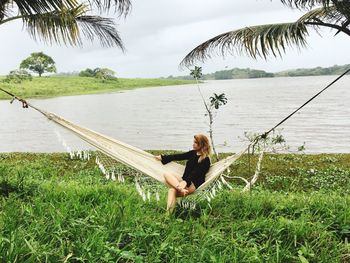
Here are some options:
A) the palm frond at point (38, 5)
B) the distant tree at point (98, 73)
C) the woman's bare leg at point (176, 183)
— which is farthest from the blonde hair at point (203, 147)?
the distant tree at point (98, 73)

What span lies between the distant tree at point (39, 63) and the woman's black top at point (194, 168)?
46.5m

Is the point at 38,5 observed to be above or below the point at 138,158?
above

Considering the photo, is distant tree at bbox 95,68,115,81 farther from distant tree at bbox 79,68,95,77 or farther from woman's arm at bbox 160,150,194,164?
woman's arm at bbox 160,150,194,164

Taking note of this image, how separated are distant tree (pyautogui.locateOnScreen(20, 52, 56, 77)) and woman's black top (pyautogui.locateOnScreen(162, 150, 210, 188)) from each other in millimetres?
46513

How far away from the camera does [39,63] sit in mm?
48594

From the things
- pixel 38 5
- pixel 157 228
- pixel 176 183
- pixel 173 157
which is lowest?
pixel 157 228

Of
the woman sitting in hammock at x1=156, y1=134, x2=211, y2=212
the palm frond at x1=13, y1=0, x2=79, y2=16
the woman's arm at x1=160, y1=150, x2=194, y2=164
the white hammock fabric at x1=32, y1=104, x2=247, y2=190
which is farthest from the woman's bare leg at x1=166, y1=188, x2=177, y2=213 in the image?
the palm frond at x1=13, y1=0, x2=79, y2=16

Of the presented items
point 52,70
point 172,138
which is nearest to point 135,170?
point 172,138

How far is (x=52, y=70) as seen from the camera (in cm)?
4928

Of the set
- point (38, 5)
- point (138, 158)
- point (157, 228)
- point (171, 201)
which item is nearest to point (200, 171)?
point (171, 201)

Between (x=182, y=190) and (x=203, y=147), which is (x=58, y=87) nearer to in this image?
(x=203, y=147)

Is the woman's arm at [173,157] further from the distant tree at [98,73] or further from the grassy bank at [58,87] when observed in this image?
the distant tree at [98,73]

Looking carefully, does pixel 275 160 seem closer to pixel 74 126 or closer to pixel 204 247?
pixel 74 126

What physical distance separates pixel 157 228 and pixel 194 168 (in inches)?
36.2
